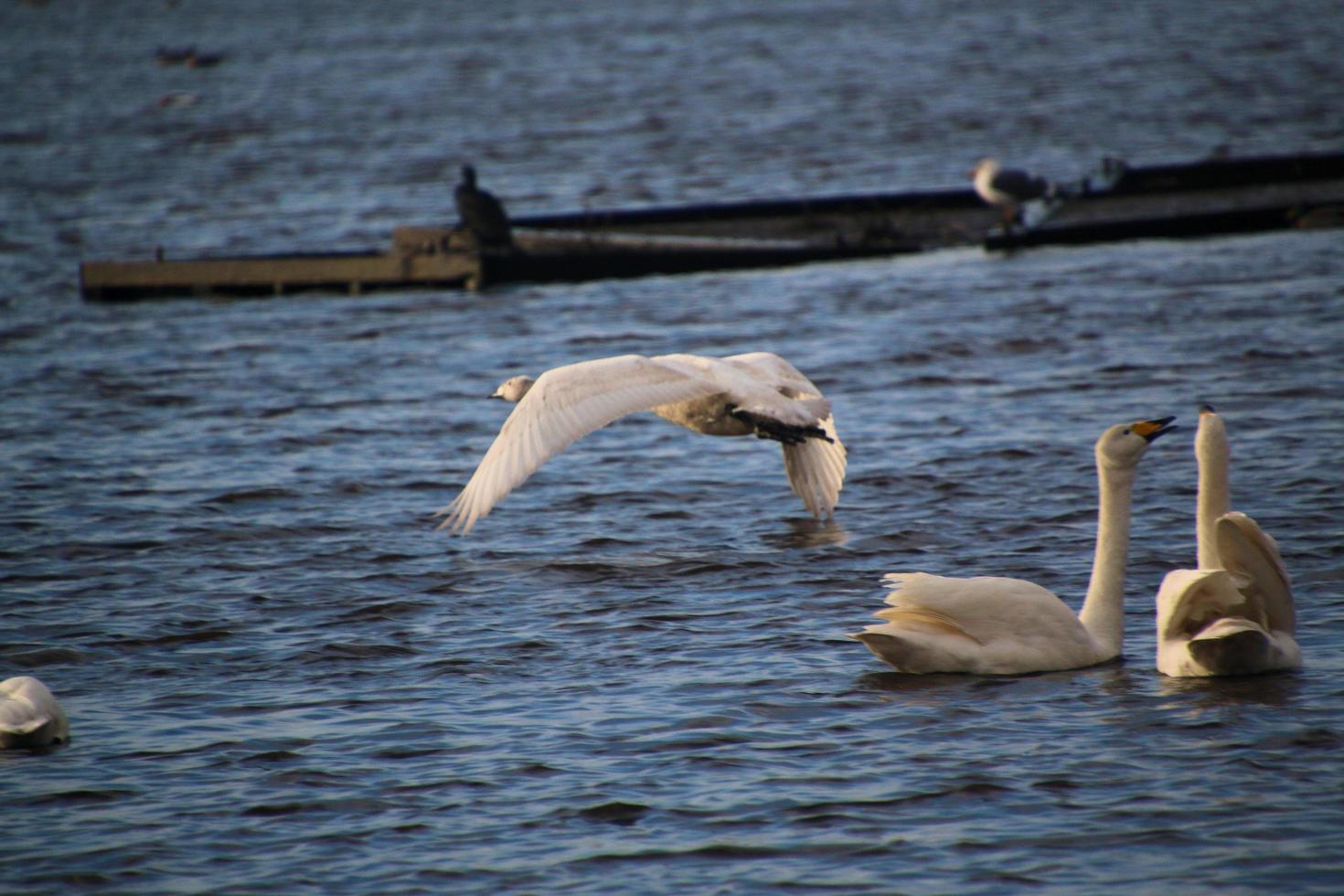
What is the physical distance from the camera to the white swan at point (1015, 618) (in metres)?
8.50

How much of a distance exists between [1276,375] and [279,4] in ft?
411

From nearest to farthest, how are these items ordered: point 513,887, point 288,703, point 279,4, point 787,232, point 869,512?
point 513,887 → point 288,703 → point 869,512 → point 787,232 → point 279,4

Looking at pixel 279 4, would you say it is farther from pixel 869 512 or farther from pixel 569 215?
pixel 869 512

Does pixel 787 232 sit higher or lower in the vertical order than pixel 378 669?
higher

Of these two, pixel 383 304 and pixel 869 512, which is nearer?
pixel 869 512

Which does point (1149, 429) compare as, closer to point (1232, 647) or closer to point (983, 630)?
point (1232, 647)

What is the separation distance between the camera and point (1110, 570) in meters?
8.64

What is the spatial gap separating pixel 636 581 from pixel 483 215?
13800 mm

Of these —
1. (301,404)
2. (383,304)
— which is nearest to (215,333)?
(383,304)

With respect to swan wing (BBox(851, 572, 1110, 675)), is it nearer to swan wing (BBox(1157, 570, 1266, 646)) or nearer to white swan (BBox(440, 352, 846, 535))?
swan wing (BBox(1157, 570, 1266, 646))

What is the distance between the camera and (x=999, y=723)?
7.98 m

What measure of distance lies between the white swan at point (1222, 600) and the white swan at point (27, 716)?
507 cm

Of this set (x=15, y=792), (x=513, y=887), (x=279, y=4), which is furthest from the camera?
(x=279, y=4)

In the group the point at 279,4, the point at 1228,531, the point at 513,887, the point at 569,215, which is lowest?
the point at 513,887
